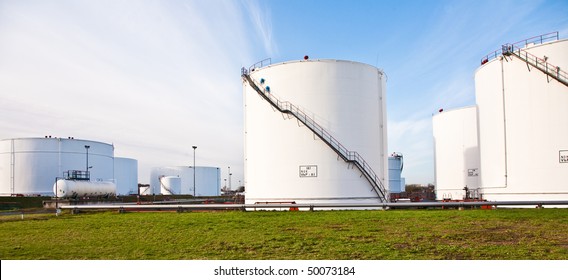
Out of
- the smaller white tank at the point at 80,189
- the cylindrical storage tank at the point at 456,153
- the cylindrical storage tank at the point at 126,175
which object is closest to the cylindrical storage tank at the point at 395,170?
the cylindrical storage tank at the point at 456,153

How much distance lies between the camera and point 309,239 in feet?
45.3

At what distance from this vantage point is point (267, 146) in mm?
30188

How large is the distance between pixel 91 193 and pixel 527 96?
45.8 meters

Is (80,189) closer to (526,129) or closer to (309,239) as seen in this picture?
(309,239)

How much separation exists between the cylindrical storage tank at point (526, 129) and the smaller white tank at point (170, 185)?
246 ft

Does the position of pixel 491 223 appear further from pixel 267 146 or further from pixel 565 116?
pixel 267 146

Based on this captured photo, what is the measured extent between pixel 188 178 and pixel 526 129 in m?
84.5

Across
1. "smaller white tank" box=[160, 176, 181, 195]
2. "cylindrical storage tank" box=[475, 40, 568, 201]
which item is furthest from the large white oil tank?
"cylindrical storage tank" box=[475, 40, 568, 201]

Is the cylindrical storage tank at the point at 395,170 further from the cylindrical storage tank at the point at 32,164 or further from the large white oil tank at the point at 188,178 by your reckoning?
the large white oil tank at the point at 188,178

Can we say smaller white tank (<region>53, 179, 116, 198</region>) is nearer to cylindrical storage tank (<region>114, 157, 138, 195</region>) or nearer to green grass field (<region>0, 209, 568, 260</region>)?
green grass field (<region>0, 209, 568, 260</region>)

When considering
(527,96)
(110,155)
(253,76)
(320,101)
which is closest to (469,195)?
(527,96)

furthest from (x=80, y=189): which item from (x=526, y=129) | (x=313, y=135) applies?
(x=526, y=129)

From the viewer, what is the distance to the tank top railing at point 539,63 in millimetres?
25594

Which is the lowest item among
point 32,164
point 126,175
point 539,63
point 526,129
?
point 126,175
